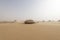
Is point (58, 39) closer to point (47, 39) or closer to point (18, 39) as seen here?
point (47, 39)

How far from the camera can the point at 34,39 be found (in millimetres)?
2938

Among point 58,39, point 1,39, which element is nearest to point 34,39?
point 58,39

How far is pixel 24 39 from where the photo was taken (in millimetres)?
2936

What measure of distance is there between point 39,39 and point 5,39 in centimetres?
124

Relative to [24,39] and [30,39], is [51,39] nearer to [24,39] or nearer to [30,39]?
[30,39]

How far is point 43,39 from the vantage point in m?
2.98

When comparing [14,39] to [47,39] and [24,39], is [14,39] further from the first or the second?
[47,39]

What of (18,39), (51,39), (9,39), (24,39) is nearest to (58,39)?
(51,39)

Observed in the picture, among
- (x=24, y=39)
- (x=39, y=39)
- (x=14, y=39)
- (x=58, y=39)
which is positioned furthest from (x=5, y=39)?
(x=58, y=39)

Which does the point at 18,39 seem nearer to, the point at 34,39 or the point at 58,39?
the point at 34,39

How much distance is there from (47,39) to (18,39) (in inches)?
42.2

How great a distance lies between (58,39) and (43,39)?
1.82 feet

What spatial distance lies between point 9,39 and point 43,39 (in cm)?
125

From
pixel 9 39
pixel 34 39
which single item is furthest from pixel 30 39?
pixel 9 39
